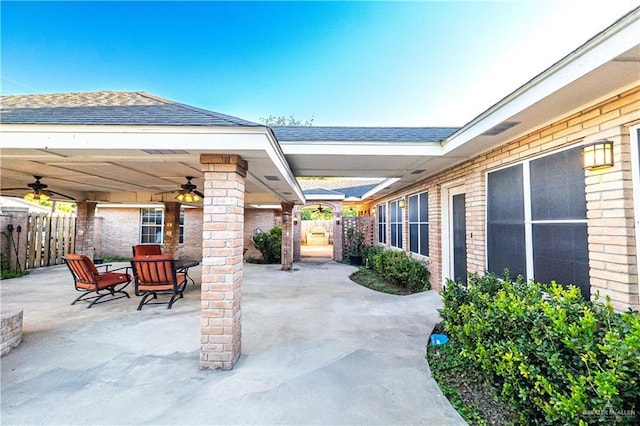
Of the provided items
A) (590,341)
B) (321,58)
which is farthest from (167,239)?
(321,58)

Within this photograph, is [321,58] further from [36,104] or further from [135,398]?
[135,398]

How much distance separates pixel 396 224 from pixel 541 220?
669 centimetres

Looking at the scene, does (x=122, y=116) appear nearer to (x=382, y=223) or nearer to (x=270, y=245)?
(x=270, y=245)

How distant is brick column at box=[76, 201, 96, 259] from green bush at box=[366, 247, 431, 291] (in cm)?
1045

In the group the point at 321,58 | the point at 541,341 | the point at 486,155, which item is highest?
the point at 321,58

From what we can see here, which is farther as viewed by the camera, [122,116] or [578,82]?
[122,116]

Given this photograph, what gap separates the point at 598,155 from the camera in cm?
240

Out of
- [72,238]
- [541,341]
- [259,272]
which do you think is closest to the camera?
[541,341]

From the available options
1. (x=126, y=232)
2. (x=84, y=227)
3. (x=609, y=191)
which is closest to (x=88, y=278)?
(x=84, y=227)

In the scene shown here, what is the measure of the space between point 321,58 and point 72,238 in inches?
600

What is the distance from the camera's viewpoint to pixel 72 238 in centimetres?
1127

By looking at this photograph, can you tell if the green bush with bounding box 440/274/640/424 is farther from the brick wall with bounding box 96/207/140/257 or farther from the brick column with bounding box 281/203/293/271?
the brick wall with bounding box 96/207/140/257

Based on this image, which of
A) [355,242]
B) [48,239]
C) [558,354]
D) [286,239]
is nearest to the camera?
[558,354]

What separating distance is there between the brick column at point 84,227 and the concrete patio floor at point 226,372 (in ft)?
17.4
